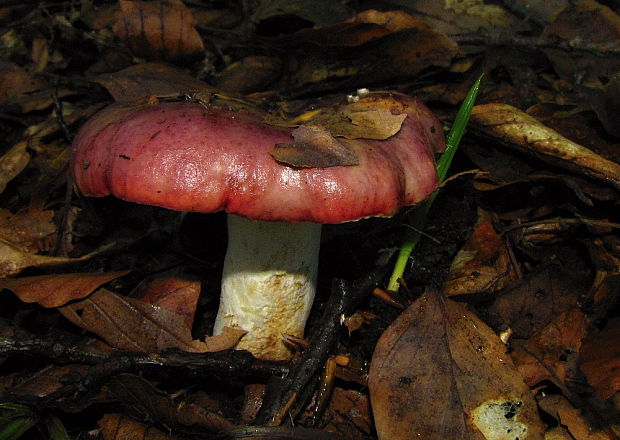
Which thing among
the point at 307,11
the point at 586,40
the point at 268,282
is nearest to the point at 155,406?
the point at 268,282

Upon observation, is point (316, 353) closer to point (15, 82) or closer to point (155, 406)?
point (155, 406)

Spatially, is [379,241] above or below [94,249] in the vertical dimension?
above

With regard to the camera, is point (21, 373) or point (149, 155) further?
Result: point (21, 373)

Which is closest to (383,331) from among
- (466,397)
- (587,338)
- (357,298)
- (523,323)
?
(357,298)

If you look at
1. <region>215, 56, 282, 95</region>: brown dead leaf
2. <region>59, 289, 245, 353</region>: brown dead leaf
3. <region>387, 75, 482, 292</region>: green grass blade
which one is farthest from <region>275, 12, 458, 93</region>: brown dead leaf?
<region>59, 289, 245, 353</region>: brown dead leaf

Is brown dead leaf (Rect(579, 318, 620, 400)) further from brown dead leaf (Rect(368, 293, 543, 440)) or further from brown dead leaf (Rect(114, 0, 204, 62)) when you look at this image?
brown dead leaf (Rect(114, 0, 204, 62))

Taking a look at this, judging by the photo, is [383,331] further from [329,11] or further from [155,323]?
[329,11]

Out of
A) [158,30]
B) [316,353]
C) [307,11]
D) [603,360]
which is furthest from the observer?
[307,11]

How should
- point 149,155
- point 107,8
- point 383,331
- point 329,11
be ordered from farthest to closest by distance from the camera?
point 107,8 < point 329,11 < point 383,331 < point 149,155
